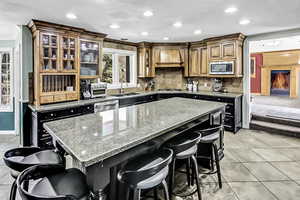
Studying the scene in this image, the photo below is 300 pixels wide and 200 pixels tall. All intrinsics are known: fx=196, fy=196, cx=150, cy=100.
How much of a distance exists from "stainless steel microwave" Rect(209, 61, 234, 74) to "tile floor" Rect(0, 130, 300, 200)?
175cm

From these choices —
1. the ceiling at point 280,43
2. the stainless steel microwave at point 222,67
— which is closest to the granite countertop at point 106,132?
the stainless steel microwave at point 222,67

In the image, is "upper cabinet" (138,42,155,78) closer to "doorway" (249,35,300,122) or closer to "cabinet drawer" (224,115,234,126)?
"cabinet drawer" (224,115,234,126)

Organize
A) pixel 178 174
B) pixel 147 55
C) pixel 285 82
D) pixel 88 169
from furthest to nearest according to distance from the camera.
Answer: pixel 285 82 < pixel 147 55 < pixel 178 174 < pixel 88 169

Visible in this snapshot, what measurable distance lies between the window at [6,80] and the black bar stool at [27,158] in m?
3.99

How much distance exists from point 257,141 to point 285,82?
9016mm

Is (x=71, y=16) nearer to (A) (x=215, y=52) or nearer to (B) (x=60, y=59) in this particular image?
(B) (x=60, y=59)

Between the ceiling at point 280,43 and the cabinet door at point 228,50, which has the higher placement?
the ceiling at point 280,43

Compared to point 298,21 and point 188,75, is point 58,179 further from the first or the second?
point 188,75

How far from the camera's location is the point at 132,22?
12.7ft

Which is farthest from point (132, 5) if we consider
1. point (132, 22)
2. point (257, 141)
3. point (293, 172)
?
point (257, 141)

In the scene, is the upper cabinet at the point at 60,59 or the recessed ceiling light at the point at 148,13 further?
the upper cabinet at the point at 60,59

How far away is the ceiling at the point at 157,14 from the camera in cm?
287

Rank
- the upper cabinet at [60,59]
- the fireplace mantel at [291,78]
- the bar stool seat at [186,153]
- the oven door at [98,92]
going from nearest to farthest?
the bar stool seat at [186,153]
the upper cabinet at [60,59]
the oven door at [98,92]
the fireplace mantel at [291,78]

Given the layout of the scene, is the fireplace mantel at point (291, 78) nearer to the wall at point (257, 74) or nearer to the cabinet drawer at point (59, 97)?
the wall at point (257, 74)
